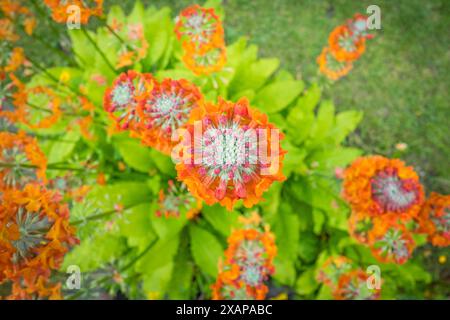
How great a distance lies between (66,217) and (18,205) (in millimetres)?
268

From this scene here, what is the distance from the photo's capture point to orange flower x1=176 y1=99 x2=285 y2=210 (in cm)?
177

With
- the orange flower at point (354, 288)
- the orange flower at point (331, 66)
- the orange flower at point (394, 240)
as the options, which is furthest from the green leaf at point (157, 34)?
the orange flower at point (354, 288)

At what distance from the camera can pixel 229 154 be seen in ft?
5.88

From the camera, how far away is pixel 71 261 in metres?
3.85

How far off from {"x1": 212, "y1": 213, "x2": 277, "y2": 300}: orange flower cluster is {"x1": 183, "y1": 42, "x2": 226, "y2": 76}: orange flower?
4.32 feet

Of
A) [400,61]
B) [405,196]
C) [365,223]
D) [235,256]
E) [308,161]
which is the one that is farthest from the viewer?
[400,61]

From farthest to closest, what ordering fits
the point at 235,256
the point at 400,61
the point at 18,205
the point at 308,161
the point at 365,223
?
1. the point at 400,61
2. the point at 308,161
3. the point at 365,223
4. the point at 235,256
5. the point at 18,205

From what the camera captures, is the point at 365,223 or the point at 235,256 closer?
the point at 235,256

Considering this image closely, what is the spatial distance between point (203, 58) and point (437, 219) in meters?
2.17

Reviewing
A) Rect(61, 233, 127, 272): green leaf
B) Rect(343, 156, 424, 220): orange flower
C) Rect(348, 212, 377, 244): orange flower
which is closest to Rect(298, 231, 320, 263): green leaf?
Rect(348, 212, 377, 244): orange flower

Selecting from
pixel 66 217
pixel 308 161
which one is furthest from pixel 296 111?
pixel 66 217

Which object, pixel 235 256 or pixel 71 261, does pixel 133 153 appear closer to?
pixel 71 261

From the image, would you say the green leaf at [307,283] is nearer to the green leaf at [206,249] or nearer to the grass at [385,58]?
the green leaf at [206,249]

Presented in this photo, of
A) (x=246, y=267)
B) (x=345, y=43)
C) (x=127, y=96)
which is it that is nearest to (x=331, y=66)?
(x=345, y=43)
